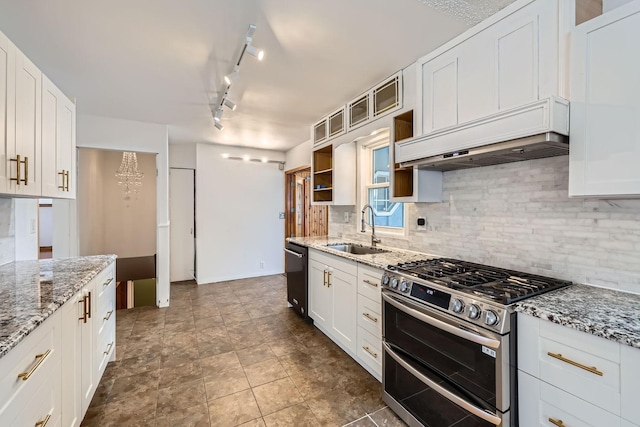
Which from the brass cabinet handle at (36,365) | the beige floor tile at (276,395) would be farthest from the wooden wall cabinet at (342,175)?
the brass cabinet handle at (36,365)

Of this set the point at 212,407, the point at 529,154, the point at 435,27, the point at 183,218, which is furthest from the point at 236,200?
the point at 529,154

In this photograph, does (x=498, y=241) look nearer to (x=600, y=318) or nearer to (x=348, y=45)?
(x=600, y=318)

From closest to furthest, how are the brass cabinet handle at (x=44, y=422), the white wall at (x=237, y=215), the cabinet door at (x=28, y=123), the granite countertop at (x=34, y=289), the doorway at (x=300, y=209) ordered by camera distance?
the granite countertop at (x=34, y=289)
the brass cabinet handle at (x=44, y=422)
the cabinet door at (x=28, y=123)
the white wall at (x=237, y=215)
the doorway at (x=300, y=209)

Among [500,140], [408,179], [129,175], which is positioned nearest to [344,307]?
[408,179]

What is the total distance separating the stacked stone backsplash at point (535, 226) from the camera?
1.46 meters

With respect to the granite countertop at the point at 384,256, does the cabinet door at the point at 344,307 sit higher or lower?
lower

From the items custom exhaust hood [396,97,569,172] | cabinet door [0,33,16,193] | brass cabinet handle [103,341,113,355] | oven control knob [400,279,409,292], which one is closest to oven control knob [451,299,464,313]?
oven control knob [400,279,409,292]

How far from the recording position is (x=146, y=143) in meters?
3.80

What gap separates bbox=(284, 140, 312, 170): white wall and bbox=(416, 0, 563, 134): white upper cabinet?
2884 mm

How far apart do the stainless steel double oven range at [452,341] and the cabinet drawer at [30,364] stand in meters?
1.74

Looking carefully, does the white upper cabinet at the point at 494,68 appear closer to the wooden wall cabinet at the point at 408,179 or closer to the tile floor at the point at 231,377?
the wooden wall cabinet at the point at 408,179

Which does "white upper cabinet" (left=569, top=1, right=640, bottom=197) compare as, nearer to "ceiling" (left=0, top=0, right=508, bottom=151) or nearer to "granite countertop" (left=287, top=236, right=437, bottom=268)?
"ceiling" (left=0, top=0, right=508, bottom=151)

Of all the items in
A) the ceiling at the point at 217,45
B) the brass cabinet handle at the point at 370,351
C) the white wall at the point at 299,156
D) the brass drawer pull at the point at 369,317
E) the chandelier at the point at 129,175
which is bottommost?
the brass cabinet handle at the point at 370,351

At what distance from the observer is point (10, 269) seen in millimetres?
1952
